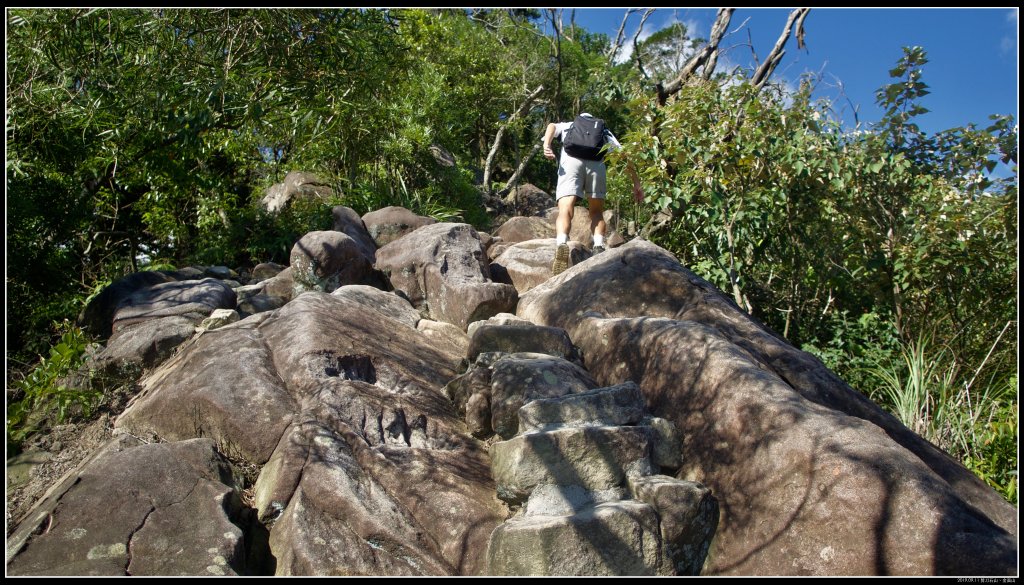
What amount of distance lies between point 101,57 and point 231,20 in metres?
1.01

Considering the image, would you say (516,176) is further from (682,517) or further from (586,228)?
(682,517)

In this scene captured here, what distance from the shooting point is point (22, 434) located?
412cm

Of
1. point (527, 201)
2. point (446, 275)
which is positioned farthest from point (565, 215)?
point (527, 201)

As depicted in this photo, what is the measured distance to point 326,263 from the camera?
23.5ft

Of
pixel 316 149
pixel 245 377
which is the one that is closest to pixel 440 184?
pixel 316 149

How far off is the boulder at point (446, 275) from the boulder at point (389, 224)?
53.6 inches

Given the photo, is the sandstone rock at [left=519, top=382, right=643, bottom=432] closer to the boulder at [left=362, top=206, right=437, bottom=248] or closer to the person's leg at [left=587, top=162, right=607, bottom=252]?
the person's leg at [left=587, top=162, right=607, bottom=252]

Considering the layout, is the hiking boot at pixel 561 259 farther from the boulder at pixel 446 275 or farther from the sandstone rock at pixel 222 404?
the sandstone rock at pixel 222 404

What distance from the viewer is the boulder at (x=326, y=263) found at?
707 cm

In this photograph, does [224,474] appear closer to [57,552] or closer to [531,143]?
[57,552]

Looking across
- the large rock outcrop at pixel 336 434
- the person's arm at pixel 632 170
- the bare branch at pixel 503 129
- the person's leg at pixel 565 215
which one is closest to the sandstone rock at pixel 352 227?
the person's leg at pixel 565 215

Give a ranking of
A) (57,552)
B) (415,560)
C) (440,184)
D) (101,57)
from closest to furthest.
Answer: (57,552) < (415,560) < (101,57) < (440,184)

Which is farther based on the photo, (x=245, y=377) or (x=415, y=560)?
(x=245, y=377)

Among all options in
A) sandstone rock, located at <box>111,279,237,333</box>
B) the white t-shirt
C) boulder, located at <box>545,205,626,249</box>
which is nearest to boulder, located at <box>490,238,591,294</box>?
the white t-shirt
